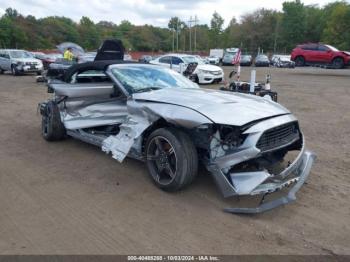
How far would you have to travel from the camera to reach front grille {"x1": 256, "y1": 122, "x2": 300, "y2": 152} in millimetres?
3814

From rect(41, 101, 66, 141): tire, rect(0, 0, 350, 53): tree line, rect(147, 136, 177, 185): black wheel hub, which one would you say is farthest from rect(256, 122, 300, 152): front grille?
rect(0, 0, 350, 53): tree line

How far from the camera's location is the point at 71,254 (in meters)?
3.01

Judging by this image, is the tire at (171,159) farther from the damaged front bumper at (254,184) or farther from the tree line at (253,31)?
the tree line at (253,31)

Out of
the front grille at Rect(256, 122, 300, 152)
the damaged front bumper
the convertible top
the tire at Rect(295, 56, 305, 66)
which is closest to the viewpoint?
the damaged front bumper

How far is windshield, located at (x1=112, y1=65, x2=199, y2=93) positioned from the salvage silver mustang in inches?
0.6

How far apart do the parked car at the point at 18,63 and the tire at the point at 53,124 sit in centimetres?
1820

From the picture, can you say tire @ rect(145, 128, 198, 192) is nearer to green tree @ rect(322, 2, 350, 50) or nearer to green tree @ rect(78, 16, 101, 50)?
green tree @ rect(322, 2, 350, 50)

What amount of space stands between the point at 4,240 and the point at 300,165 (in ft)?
10.5

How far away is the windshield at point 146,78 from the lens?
5.08 metres

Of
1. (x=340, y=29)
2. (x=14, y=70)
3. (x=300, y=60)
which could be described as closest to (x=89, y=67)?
(x=14, y=70)

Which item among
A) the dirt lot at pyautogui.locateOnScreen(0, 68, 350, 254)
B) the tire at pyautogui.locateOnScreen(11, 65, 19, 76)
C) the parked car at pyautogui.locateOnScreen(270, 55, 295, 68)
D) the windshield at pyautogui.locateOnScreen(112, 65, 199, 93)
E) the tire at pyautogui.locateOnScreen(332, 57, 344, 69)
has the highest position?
the windshield at pyautogui.locateOnScreen(112, 65, 199, 93)

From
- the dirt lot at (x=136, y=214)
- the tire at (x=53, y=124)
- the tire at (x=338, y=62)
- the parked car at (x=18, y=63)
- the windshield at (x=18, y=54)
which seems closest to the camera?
the dirt lot at (x=136, y=214)

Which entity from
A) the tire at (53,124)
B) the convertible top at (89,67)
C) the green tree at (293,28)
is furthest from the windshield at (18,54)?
the green tree at (293,28)

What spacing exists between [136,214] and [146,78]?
232 cm
